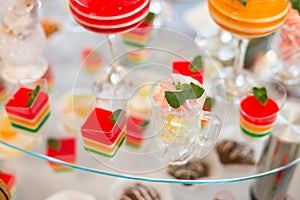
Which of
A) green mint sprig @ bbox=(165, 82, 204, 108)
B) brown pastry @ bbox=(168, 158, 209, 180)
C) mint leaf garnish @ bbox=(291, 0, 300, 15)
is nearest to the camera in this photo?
green mint sprig @ bbox=(165, 82, 204, 108)

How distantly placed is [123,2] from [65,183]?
46cm

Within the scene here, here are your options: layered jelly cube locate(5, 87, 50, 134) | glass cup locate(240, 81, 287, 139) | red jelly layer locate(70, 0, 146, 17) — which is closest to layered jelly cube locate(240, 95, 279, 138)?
glass cup locate(240, 81, 287, 139)

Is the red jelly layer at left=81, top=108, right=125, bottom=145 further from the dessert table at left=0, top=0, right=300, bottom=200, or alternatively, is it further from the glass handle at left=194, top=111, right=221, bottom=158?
the glass handle at left=194, top=111, right=221, bottom=158

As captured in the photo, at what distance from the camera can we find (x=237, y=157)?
1.22m

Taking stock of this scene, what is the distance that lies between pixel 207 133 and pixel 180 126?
0.24 feet

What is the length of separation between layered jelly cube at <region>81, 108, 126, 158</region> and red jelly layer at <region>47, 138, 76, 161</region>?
0.13 ft

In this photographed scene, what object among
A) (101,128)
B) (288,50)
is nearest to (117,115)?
(101,128)

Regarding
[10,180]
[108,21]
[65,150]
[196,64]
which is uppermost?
[108,21]

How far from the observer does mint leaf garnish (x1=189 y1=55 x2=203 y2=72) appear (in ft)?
3.88

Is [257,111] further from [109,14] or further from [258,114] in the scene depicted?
[109,14]

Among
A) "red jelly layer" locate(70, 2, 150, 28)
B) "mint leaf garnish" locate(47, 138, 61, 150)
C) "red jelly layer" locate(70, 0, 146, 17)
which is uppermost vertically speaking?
"red jelly layer" locate(70, 0, 146, 17)

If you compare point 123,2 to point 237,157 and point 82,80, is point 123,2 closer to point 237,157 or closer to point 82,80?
point 82,80

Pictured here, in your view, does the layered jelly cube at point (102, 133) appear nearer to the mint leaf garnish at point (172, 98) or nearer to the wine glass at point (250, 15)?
the mint leaf garnish at point (172, 98)

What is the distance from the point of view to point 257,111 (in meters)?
1.20
